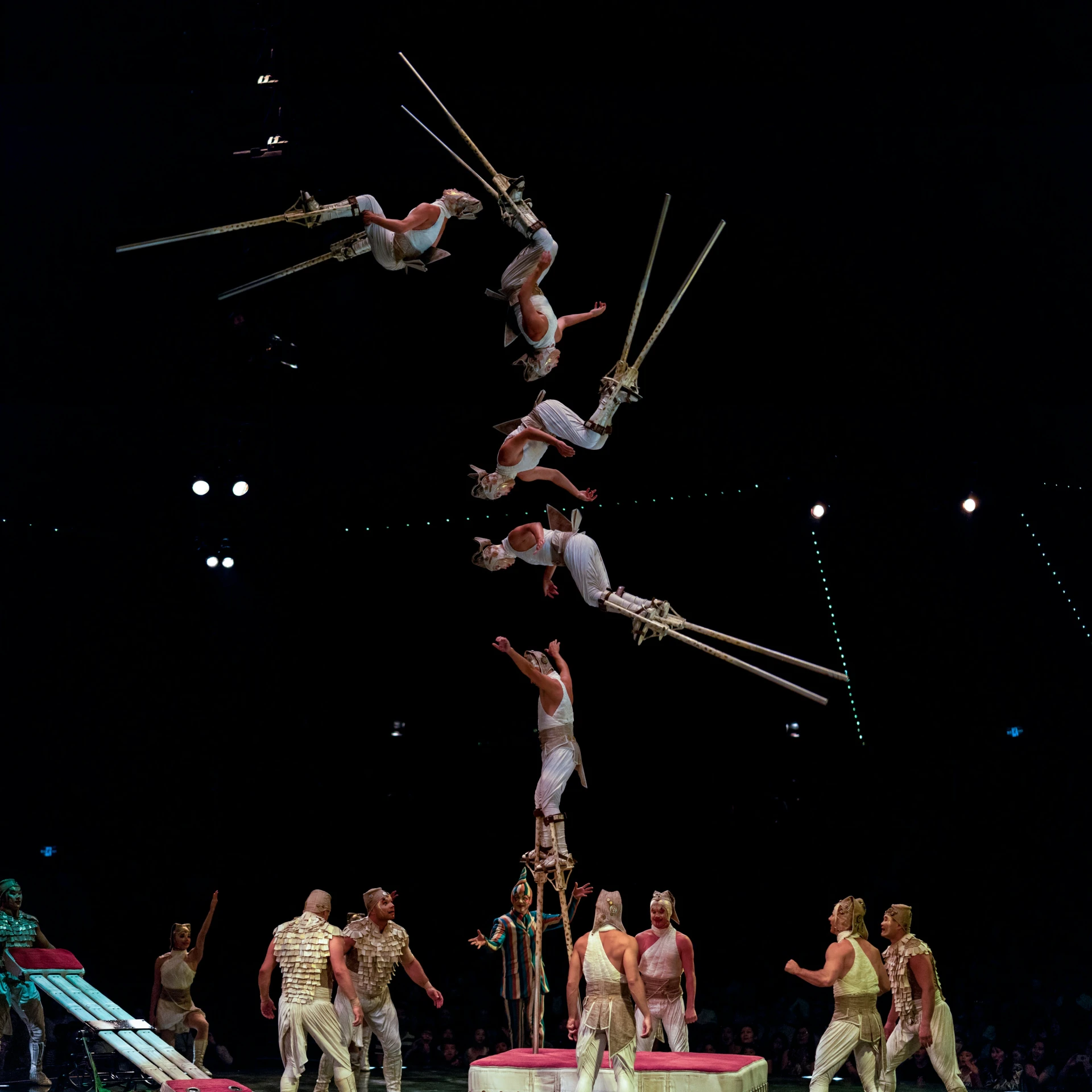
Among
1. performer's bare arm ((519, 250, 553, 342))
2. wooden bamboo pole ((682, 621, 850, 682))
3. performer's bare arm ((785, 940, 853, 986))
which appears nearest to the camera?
wooden bamboo pole ((682, 621, 850, 682))

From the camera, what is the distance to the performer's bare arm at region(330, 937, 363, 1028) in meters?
7.70

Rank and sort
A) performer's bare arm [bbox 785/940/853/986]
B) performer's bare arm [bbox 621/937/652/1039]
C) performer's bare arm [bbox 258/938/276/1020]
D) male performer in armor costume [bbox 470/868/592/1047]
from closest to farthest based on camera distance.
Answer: performer's bare arm [bbox 621/937/652/1039], performer's bare arm [bbox 785/940/853/986], performer's bare arm [bbox 258/938/276/1020], male performer in armor costume [bbox 470/868/592/1047]

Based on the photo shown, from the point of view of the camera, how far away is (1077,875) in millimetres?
11508

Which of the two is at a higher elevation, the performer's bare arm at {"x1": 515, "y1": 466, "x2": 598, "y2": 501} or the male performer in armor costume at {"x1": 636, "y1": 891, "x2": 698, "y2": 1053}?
the performer's bare arm at {"x1": 515, "y1": 466, "x2": 598, "y2": 501}

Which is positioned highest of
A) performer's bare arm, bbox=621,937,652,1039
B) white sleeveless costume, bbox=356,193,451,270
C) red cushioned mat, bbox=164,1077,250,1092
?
white sleeveless costume, bbox=356,193,451,270

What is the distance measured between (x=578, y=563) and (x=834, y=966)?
2.49 meters

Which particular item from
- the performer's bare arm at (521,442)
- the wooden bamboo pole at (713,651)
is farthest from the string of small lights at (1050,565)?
the performer's bare arm at (521,442)

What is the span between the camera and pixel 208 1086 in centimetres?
750

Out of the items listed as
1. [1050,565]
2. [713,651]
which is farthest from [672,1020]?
[1050,565]

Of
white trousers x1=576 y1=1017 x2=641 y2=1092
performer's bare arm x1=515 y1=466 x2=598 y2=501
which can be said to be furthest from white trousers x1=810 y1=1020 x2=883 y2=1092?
performer's bare arm x1=515 y1=466 x2=598 y2=501

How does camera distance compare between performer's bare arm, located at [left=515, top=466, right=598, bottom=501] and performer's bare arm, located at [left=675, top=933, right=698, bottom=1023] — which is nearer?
performer's bare arm, located at [left=515, top=466, right=598, bottom=501]

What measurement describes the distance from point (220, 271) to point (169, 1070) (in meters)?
5.05

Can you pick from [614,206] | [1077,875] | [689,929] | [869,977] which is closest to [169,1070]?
[869,977]

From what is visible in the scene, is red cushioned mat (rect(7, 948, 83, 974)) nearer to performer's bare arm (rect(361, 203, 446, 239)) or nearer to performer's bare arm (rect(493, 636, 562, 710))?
performer's bare arm (rect(493, 636, 562, 710))
